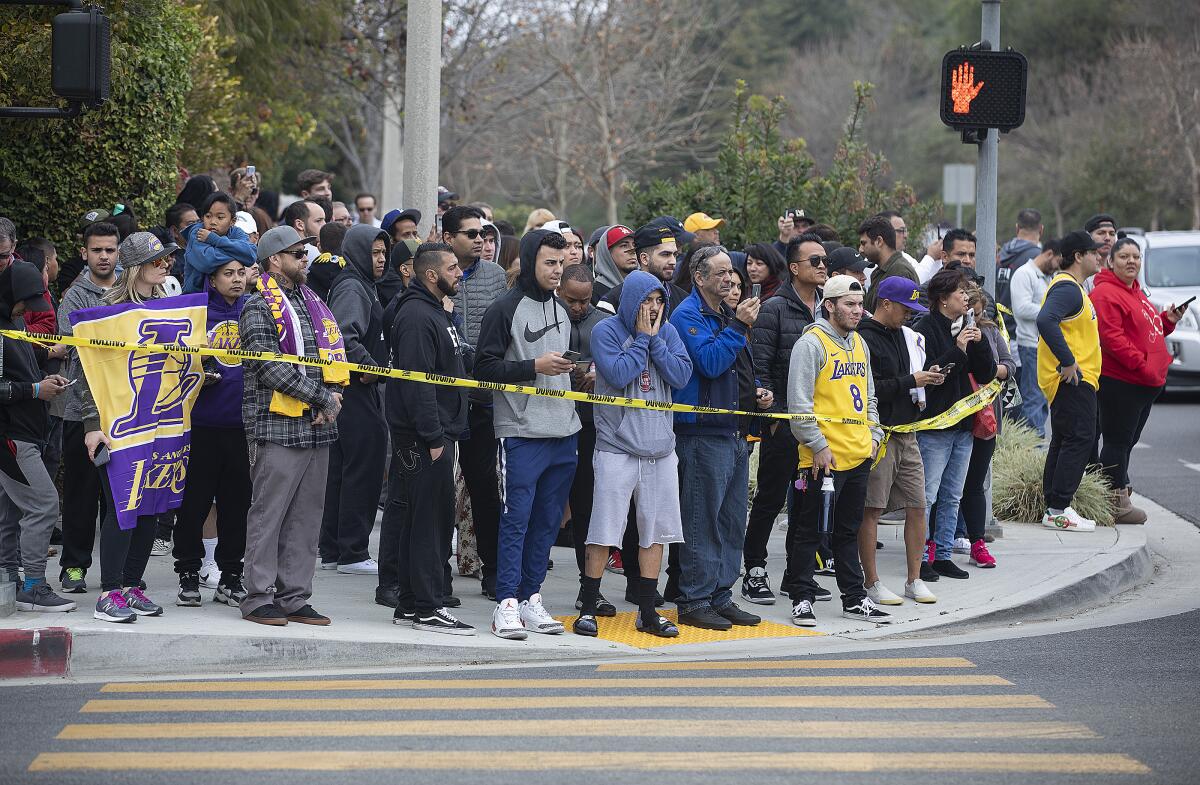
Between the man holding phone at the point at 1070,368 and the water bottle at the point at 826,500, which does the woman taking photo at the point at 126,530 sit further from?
the man holding phone at the point at 1070,368

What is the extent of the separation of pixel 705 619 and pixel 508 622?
1168mm

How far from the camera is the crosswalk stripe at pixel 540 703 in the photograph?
690 centimetres

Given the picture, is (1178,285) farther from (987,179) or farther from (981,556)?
(981,556)

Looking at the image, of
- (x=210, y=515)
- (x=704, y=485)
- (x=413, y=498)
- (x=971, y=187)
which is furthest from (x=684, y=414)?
(x=971, y=187)

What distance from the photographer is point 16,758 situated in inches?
240

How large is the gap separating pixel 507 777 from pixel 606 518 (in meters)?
2.70

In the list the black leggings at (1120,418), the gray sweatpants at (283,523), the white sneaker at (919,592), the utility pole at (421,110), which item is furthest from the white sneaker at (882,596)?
the utility pole at (421,110)

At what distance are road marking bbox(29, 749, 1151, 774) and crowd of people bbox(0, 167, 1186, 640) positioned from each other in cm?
206

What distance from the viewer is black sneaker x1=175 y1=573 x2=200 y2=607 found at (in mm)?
8609

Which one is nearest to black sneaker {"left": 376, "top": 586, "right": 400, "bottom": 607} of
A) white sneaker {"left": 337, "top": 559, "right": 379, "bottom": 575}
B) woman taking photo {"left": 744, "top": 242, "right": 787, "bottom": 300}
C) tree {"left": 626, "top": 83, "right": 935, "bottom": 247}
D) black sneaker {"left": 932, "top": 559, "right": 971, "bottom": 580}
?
white sneaker {"left": 337, "top": 559, "right": 379, "bottom": 575}

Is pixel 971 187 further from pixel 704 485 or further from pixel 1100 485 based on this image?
pixel 704 485

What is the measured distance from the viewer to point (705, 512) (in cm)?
877

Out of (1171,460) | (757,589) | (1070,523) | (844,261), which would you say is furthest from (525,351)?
(1171,460)

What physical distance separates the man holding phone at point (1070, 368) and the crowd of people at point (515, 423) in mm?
1326
